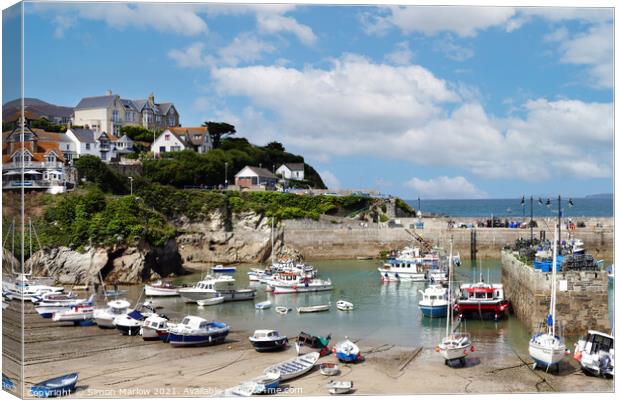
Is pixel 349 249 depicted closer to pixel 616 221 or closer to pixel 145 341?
pixel 145 341

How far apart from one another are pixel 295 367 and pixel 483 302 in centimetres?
977

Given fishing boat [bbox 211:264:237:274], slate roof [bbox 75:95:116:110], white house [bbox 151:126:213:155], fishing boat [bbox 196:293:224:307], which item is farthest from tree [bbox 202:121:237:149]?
fishing boat [bbox 196:293:224:307]

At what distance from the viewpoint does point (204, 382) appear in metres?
15.2

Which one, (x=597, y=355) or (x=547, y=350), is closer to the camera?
(x=597, y=355)

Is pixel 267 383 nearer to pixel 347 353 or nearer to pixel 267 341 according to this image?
pixel 347 353

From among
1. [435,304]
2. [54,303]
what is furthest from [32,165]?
[435,304]

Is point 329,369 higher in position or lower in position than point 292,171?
lower

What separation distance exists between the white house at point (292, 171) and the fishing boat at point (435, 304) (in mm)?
36217

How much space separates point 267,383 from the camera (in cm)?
1399

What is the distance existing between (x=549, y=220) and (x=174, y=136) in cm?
3006

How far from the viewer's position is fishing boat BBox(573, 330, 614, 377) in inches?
594

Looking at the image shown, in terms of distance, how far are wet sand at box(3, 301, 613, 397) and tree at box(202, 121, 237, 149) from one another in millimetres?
43030

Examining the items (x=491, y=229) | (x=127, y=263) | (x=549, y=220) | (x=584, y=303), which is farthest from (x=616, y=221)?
(x=549, y=220)

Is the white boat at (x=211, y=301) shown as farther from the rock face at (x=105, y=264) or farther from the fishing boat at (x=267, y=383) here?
the fishing boat at (x=267, y=383)
